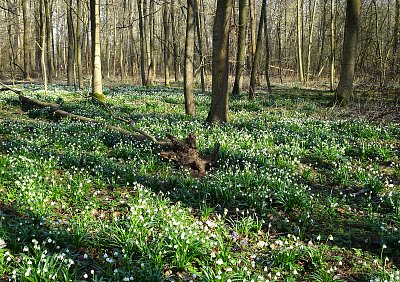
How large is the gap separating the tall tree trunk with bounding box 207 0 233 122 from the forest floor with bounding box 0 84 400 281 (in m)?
1.20

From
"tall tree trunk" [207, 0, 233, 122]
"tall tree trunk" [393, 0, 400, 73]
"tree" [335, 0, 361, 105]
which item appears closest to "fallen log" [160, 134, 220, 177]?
"tall tree trunk" [207, 0, 233, 122]

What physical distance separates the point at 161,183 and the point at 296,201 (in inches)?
99.3

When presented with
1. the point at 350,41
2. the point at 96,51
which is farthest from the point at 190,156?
the point at 350,41

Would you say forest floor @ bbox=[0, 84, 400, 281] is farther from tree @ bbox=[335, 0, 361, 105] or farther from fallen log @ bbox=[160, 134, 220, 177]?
tree @ bbox=[335, 0, 361, 105]

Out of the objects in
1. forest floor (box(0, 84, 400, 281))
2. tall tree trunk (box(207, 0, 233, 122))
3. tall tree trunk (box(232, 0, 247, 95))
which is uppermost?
tall tree trunk (box(232, 0, 247, 95))

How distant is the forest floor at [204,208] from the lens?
3793 millimetres

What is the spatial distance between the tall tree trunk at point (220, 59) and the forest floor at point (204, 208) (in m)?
1.20

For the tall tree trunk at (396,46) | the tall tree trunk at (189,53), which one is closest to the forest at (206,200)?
the tall tree trunk at (189,53)

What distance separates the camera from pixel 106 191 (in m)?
5.99

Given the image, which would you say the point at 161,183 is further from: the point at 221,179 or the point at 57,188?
the point at 57,188

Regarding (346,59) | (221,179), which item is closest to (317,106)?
(346,59)

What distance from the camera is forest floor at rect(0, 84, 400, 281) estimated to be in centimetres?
379

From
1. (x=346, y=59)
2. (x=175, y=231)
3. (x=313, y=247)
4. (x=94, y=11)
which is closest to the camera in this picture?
(x=175, y=231)

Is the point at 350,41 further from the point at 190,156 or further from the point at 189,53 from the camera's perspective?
the point at 190,156
